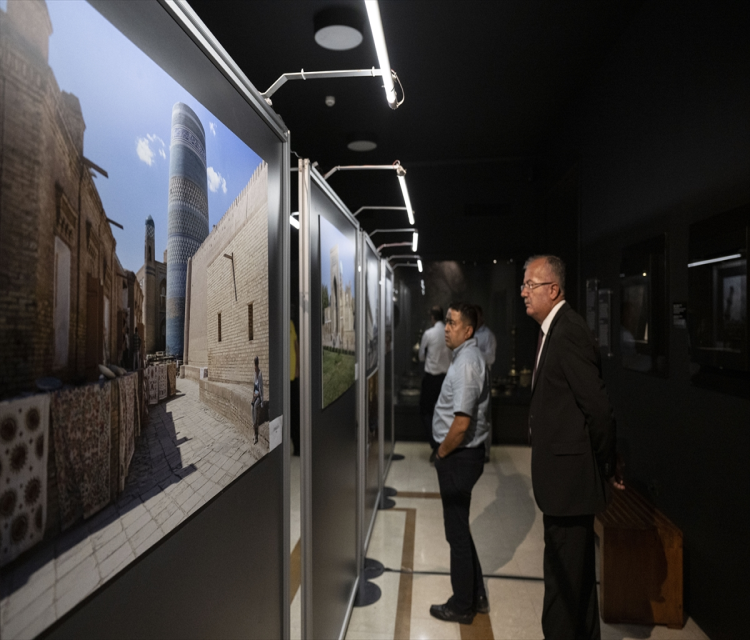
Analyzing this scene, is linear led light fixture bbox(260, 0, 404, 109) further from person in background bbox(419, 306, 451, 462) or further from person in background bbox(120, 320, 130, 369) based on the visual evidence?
person in background bbox(419, 306, 451, 462)

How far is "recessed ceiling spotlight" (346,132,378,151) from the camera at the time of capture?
6.07 metres

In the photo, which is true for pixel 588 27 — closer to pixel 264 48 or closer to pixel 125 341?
pixel 264 48

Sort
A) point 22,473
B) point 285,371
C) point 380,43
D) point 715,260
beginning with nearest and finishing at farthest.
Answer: point 22,473
point 285,371
point 380,43
point 715,260

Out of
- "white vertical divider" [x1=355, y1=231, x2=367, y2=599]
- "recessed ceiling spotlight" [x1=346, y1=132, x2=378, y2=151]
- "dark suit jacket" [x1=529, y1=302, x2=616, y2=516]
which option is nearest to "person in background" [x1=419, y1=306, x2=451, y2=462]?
"recessed ceiling spotlight" [x1=346, y1=132, x2=378, y2=151]

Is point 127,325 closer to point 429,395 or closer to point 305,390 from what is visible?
point 305,390

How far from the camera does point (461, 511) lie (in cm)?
292

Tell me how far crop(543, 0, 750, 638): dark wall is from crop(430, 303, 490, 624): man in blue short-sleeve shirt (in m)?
1.24

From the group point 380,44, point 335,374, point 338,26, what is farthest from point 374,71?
point 338,26

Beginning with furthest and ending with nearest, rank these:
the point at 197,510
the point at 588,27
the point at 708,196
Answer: the point at 588,27, the point at 708,196, the point at 197,510

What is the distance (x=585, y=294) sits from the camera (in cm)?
505

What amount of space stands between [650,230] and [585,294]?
5.07 feet

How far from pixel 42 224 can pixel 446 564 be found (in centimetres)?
372

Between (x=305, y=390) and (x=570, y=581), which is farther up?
(x=305, y=390)

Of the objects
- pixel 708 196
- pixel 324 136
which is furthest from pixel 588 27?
pixel 324 136
